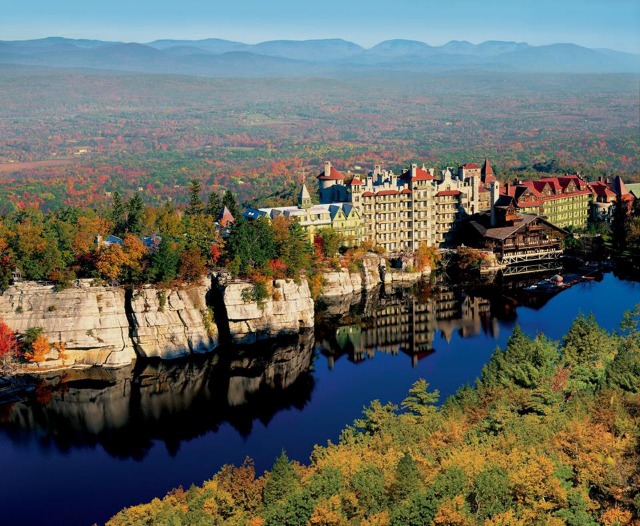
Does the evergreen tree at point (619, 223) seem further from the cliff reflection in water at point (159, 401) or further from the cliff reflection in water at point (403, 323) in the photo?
the cliff reflection in water at point (159, 401)

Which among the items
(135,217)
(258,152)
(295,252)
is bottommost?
(258,152)

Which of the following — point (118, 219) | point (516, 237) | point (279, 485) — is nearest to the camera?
point (279, 485)

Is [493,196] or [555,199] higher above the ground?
[493,196]

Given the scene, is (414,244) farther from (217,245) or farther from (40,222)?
(40,222)

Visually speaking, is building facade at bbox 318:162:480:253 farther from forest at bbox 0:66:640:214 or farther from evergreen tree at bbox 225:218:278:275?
forest at bbox 0:66:640:214

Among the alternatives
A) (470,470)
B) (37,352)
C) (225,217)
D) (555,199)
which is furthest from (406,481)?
(555,199)

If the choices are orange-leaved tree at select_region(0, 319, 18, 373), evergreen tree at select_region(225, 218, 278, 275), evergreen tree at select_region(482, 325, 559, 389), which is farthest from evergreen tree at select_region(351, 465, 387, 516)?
evergreen tree at select_region(225, 218, 278, 275)

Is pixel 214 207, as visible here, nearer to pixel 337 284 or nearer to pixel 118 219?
pixel 118 219
